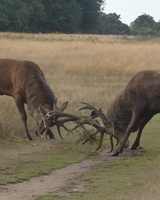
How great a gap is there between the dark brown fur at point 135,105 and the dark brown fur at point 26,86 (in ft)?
4.18

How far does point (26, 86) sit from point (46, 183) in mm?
3862

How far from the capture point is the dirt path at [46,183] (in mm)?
5488

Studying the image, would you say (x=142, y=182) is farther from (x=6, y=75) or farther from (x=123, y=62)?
(x=123, y=62)

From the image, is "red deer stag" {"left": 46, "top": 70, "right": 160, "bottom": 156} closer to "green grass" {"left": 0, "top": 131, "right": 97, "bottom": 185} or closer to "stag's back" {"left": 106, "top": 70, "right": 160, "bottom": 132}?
"stag's back" {"left": 106, "top": 70, "right": 160, "bottom": 132}

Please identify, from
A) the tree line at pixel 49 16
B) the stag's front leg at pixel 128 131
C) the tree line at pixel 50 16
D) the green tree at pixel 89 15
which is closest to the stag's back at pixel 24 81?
the stag's front leg at pixel 128 131

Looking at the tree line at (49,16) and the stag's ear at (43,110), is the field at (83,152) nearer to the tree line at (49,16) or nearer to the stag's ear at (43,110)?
the stag's ear at (43,110)

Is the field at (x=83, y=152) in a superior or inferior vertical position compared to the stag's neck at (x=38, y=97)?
Result: inferior

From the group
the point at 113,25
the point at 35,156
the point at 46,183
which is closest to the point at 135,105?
the point at 35,156

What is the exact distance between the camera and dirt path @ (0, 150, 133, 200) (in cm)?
549

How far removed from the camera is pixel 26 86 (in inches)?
386

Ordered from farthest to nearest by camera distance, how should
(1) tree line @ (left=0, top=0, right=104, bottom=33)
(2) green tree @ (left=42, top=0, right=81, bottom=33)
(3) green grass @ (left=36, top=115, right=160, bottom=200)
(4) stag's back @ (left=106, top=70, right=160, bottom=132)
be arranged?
(2) green tree @ (left=42, top=0, right=81, bottom=33) → (1) tree line @ (left=0, top=0, right=104, bottom=33) → (4) stag's back @ (left=106, top=70, right=160, bottom=132) → (3) green grass @ (left=36, top=115, right=160, bottom=200)

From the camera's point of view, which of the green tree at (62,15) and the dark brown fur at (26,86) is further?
the green tree at (62,15)

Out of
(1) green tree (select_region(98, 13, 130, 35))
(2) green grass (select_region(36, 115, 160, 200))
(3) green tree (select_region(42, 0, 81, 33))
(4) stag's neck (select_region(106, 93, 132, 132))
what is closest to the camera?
(2) green grass (select_region(36, 115, 160, 200))

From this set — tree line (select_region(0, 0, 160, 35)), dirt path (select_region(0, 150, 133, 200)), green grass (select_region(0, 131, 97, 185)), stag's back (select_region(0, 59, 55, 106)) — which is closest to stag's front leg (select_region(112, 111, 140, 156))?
dirt path (select_region(0, 150, 133, 200))
